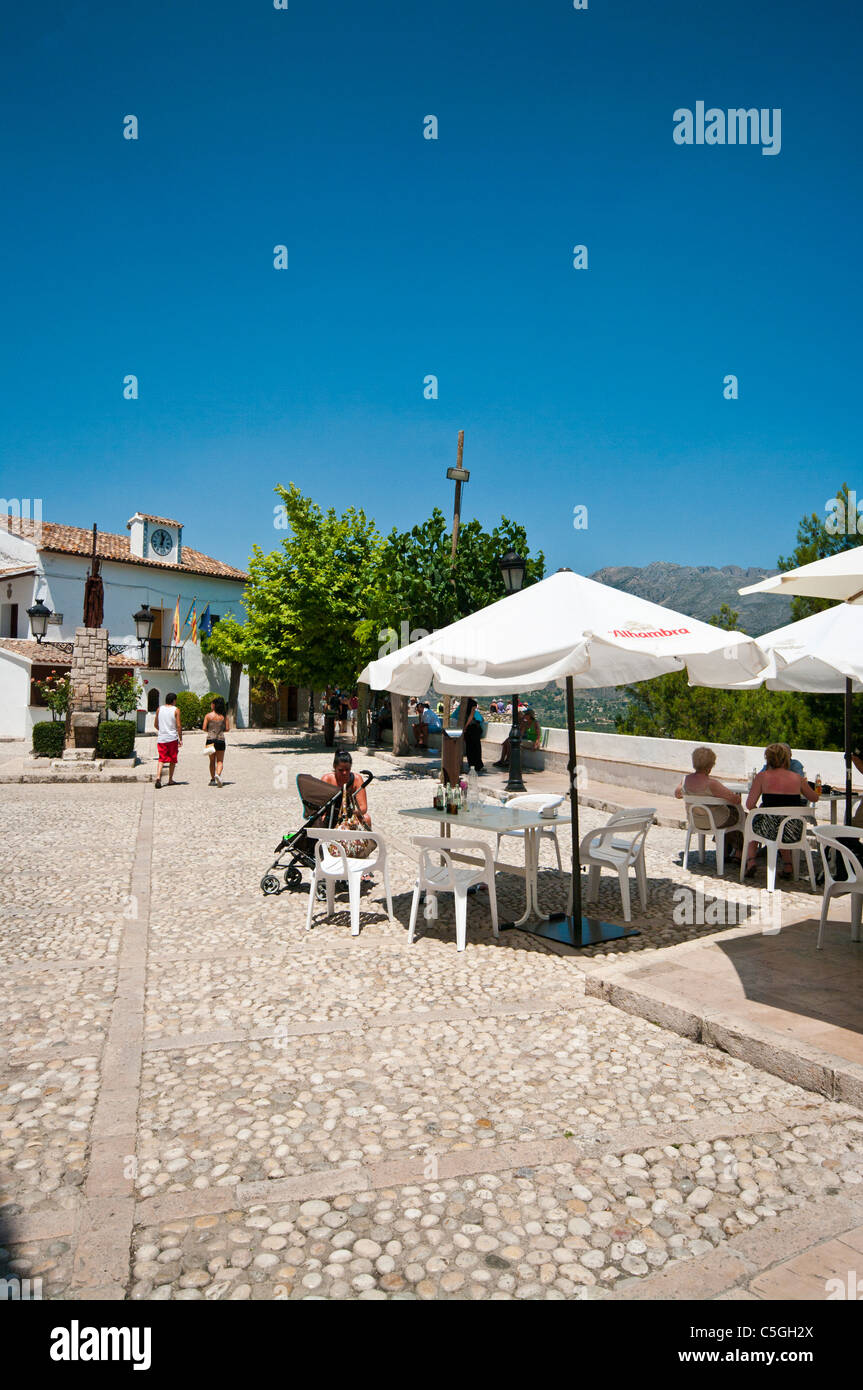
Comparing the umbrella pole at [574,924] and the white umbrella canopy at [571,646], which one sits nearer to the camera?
the white umbrella canopy at [571,646]

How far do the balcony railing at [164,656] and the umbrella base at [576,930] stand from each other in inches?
1266

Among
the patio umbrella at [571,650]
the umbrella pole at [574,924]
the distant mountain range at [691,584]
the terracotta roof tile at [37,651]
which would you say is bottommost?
the umbrella pole at [574,924]

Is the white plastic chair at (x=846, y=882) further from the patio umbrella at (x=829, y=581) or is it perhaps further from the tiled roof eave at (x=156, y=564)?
the tiled roof eave at (x=156, y=564)

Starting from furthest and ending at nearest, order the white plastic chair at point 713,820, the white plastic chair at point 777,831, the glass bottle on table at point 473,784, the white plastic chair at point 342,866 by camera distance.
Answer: the glass bottle on table at point 473,784 < the white plastic chair at point 713,820 < the white plastic chair at point 777,831 < the white plastic chair at point 342,866

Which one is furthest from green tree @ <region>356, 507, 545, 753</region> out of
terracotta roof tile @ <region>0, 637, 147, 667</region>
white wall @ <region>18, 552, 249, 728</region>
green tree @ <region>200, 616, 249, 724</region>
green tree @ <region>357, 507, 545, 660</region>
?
white wall @ <region>18, 552, 249, 728</region>

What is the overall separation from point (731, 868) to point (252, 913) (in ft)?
15.7

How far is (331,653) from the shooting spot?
23.5 m

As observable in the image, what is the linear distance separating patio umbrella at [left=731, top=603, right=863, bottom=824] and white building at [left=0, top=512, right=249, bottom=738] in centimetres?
2822

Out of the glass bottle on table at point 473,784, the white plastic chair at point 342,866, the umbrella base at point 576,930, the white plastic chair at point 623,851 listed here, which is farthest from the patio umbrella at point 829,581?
the glass bottle on table at point 473,784

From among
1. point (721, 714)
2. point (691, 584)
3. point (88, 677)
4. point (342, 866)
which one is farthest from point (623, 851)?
point (691, 584)

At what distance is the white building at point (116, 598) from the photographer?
3055cm

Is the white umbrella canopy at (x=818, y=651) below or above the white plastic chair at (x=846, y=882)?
above
